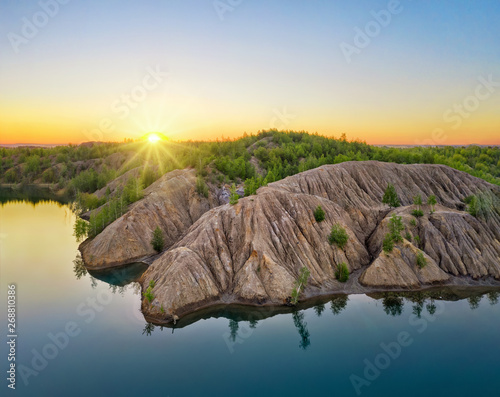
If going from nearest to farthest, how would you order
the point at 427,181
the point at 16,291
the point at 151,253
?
1. the point at 16,291
2. the point at 151,253
3. the point at 427,181

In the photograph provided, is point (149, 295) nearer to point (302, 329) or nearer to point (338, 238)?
point (302, 329)

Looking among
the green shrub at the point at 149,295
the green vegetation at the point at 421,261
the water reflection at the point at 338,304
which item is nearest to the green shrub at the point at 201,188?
the green shrub at the point at 149,295

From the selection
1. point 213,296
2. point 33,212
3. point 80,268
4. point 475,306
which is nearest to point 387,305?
point 475,306

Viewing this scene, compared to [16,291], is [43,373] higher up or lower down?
lower down

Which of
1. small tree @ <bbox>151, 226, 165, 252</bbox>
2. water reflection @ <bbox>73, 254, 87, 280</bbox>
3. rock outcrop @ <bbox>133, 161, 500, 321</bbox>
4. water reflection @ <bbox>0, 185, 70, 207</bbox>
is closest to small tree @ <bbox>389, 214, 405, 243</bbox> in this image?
rock outcrop @ <bbox>133, 161, 500, 321</bbox>

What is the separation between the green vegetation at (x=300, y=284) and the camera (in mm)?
44706

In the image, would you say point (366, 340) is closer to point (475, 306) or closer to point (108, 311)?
point (475, 306)

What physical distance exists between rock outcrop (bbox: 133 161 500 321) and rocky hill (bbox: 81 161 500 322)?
0.54 feet

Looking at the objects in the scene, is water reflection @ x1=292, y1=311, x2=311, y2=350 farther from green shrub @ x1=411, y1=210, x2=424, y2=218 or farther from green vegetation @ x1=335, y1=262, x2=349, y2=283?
green shrub @ x1=411, y1=210, x2=424, y2=218

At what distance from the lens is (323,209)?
60.3m

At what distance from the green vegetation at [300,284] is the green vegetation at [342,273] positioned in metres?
5.57

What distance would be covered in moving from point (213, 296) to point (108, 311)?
1446 centimetres

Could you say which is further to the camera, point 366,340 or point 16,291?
point 16,291

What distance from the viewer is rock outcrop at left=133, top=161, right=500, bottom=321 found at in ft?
147
